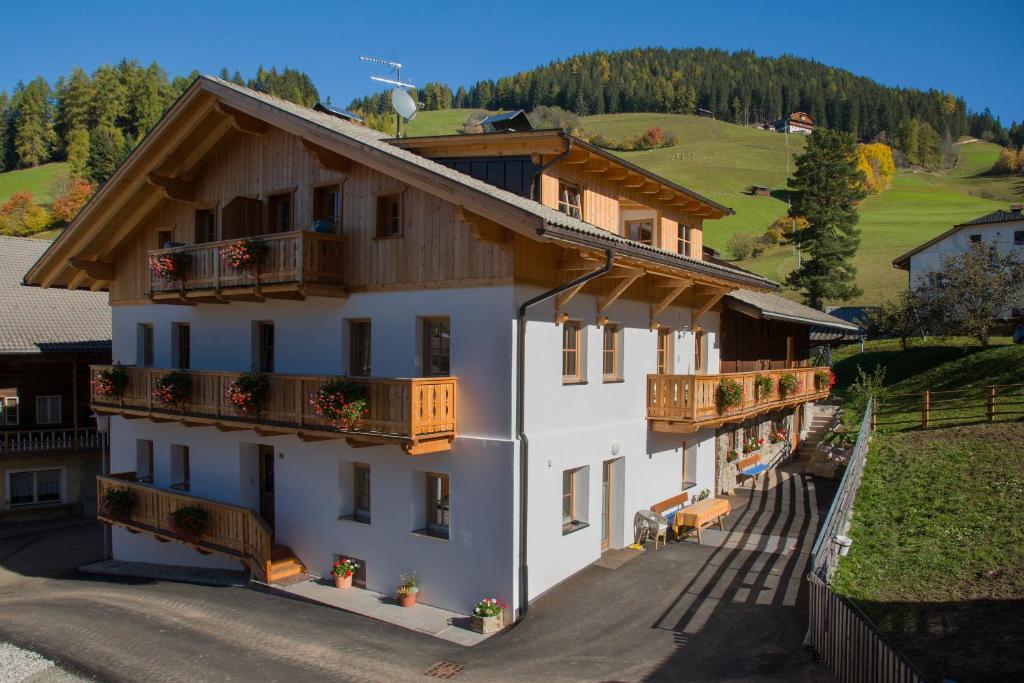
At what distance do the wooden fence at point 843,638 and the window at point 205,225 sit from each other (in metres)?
16.0

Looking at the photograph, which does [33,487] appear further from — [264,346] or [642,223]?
[642,223]

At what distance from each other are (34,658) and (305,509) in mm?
5511

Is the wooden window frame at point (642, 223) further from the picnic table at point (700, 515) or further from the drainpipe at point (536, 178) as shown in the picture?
the picnic table at point (700, 515)

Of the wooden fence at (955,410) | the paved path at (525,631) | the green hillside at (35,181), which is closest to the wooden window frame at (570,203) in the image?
the paved path at (525,631)

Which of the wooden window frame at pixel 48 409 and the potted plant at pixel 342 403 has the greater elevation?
the potted plant at pixel 342 403

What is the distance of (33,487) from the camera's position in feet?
92.5

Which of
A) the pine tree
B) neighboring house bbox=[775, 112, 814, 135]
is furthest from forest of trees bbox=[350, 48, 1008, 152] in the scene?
the pine tree

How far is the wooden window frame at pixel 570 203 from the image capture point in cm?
1709

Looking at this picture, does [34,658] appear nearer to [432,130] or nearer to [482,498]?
[482,498]

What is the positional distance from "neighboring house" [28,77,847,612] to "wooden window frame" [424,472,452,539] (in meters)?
0.04

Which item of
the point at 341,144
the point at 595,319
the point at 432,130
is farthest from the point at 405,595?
the point at 432,130

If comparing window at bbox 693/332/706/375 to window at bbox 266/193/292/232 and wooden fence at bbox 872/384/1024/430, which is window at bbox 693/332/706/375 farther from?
window at bbox 266/193/292/232

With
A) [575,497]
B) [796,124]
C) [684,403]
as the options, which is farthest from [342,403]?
[796,124]

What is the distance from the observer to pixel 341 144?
15047 mm
